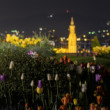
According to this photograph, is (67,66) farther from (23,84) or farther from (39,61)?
(23,84)

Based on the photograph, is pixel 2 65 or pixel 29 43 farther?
pixel 29 43

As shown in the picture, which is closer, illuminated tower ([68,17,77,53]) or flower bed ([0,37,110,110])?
flower bed ([0,37,110,110])

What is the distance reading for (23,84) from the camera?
4426mm

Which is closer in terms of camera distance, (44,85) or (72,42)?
(44,85)

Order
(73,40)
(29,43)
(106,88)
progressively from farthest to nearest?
1. (73,40)
2. (29,43)
3. (106,88)

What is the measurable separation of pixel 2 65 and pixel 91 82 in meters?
2.17

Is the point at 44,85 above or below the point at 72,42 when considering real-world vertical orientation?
below

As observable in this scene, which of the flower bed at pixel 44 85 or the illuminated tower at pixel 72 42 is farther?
the illuminated tower at pixel 72 42

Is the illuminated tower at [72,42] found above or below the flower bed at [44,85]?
above

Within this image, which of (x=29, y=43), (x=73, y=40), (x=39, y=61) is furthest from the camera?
(x=73, y=40)

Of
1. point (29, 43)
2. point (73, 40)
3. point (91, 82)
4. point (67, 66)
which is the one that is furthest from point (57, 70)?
point (73, 40)

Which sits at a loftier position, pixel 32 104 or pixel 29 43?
pixel 29 43

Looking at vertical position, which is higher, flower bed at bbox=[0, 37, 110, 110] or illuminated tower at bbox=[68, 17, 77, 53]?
illuminated tower at bbox=[68, 17, 77, 53]

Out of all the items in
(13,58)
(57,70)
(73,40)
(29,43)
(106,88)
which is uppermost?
(73,40)
